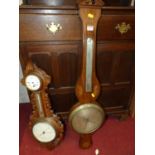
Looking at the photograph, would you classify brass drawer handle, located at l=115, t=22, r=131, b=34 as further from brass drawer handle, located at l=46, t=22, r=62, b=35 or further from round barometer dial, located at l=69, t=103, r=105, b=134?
round barometer dial, located at l=69, t=103, r=105, b=134

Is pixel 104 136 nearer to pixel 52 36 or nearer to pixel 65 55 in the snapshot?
pixel 65 55

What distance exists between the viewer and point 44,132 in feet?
3.93

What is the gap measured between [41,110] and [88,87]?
324mm

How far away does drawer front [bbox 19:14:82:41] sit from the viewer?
3.32 feet

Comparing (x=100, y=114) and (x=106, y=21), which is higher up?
(x=106, y=21)

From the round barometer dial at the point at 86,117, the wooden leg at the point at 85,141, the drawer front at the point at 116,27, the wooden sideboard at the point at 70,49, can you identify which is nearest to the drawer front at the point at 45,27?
the wooden sideboard at the point at 70,49

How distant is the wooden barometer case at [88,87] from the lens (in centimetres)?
100

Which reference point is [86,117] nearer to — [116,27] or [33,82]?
[33,82]

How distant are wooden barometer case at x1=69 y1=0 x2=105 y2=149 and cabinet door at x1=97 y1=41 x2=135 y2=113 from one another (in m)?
0.14

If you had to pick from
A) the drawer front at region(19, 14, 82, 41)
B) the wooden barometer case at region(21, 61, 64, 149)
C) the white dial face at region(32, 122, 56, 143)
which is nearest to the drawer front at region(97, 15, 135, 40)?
the drawer front at region(19, 14, 82, 41)
